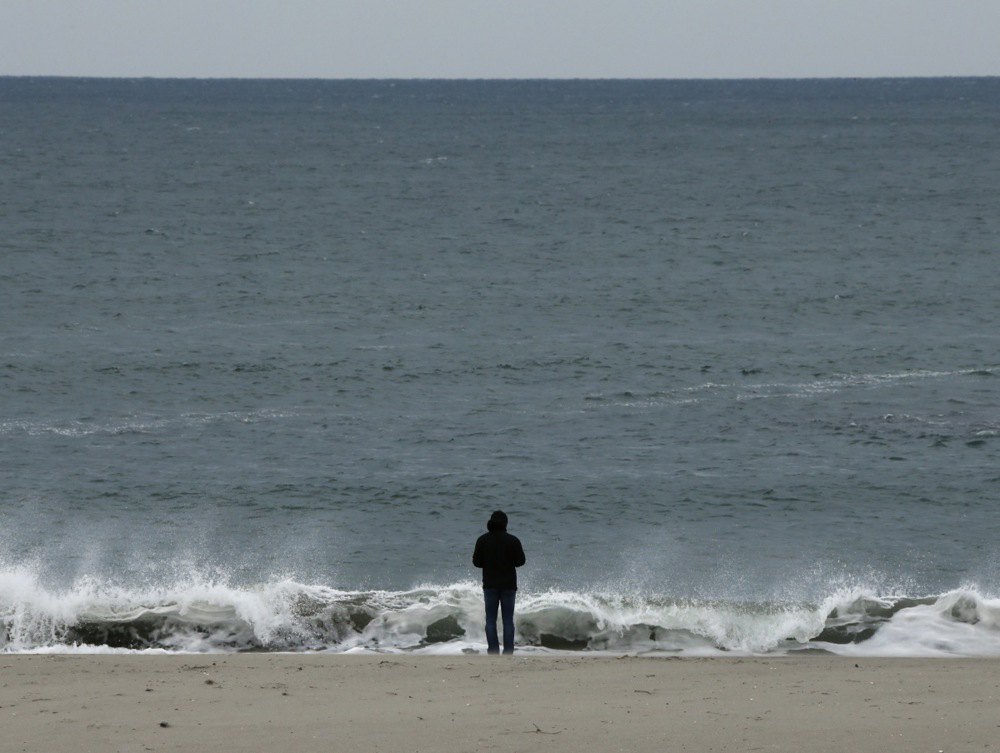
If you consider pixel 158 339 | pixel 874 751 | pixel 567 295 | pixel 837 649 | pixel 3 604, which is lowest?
pixel 874 751

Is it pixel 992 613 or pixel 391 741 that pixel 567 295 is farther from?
pixel 391 741

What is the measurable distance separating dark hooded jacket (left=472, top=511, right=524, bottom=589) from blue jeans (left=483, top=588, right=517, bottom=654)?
135mm

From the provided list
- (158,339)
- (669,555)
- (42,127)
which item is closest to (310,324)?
(158,339)

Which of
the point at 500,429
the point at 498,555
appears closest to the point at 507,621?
the point at 498,555

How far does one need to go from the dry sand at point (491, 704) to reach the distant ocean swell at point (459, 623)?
2035mm

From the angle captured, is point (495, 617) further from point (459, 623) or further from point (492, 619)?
point (459, 623)

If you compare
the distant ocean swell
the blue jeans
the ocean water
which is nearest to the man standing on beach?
the blue jeans

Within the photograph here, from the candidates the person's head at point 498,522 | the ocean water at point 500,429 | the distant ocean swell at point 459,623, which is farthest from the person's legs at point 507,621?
the ocean water at point 500,429

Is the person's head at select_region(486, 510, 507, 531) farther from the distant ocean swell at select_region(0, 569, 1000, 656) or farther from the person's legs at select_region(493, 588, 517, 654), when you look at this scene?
the distant ocean swell at select_region(0, 569, 1000, 656)

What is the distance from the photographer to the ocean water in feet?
52.8

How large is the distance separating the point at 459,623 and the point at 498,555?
89.7 inches

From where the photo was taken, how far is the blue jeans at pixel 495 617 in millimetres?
14070

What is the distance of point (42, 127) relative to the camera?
13212cm

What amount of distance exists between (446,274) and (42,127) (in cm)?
9785
